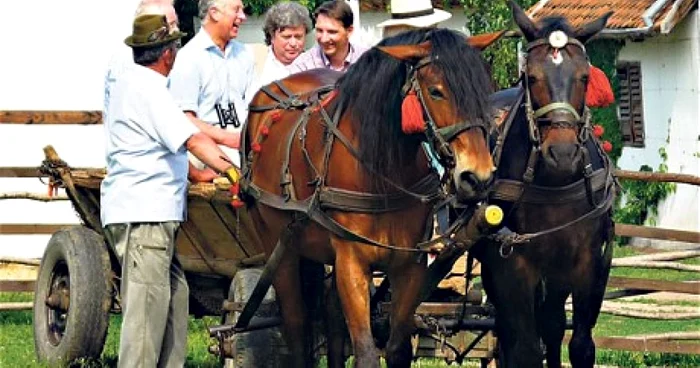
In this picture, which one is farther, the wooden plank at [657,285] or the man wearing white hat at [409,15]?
the wooden plank at [657,285]

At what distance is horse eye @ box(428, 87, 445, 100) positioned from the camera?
7.80m

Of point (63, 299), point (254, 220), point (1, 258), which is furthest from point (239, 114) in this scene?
point (1, 258)

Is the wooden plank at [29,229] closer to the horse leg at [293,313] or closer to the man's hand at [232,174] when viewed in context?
the horse leg at [293,313]

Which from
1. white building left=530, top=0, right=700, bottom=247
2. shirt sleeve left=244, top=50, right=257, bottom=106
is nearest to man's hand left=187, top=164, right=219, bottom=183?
shirt sleeve left=244, top=50, right=257, bottom=106

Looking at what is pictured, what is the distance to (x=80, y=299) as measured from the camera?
10.5 metres

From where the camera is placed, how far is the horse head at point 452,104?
7.56 meters

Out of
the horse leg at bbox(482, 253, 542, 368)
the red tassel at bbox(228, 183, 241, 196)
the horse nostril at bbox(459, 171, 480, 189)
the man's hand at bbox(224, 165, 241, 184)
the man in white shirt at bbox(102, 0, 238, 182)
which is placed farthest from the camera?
the red tassel at bbox(228, 183, 241, 196)

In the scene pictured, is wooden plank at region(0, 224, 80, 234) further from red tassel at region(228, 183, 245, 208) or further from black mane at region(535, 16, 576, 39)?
black mane at region(535, 16, 576, 39)

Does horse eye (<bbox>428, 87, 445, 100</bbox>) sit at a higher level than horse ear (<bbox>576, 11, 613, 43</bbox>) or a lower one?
higher

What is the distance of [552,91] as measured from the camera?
8.44m

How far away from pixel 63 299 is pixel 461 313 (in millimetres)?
2873

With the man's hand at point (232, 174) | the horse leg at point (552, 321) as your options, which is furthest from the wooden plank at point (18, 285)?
the man's hand at point (232, 174)

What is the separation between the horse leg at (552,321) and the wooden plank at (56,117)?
4.85 m

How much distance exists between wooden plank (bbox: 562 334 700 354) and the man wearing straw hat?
14.9 feet
